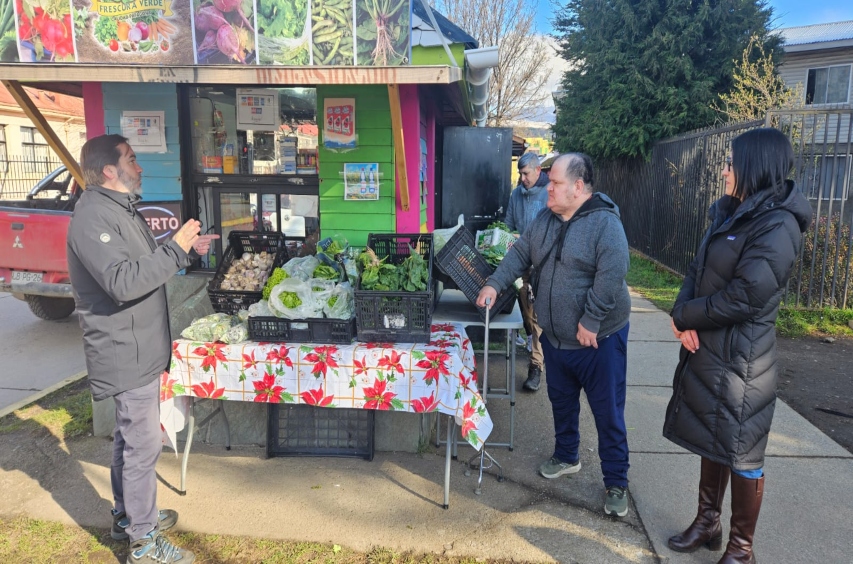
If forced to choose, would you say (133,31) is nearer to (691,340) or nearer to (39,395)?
(39,395)

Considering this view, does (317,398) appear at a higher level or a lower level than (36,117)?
lower

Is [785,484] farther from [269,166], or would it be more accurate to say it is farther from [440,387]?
[269,166]

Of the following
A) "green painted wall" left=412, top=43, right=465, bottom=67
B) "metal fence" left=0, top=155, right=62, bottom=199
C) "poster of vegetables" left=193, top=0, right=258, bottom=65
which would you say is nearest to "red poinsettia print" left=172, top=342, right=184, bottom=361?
"poster of vegetables" left=193, top=0, right=258, bottom=65

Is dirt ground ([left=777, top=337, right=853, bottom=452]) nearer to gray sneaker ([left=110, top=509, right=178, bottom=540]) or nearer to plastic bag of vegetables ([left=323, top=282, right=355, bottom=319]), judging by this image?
plastic bag of vegetables ([left=323, top=282, right=355, bottom=319])

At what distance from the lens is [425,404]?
3314mm

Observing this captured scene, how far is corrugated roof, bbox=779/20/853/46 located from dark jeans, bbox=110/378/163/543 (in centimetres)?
2134

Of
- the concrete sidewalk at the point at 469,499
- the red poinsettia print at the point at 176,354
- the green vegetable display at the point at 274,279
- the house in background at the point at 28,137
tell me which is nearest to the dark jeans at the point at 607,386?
the concrete sidewalk at the point at 469,499

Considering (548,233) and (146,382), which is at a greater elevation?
(548,233)

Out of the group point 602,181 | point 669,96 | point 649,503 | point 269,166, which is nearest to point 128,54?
point 269,166

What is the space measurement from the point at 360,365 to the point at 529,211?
2.98 metres

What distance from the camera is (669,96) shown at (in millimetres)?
14008

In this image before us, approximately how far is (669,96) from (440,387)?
13125 mm

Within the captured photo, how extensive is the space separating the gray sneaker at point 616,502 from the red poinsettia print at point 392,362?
1344 mm

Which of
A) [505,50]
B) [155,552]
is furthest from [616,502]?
[505,50]
